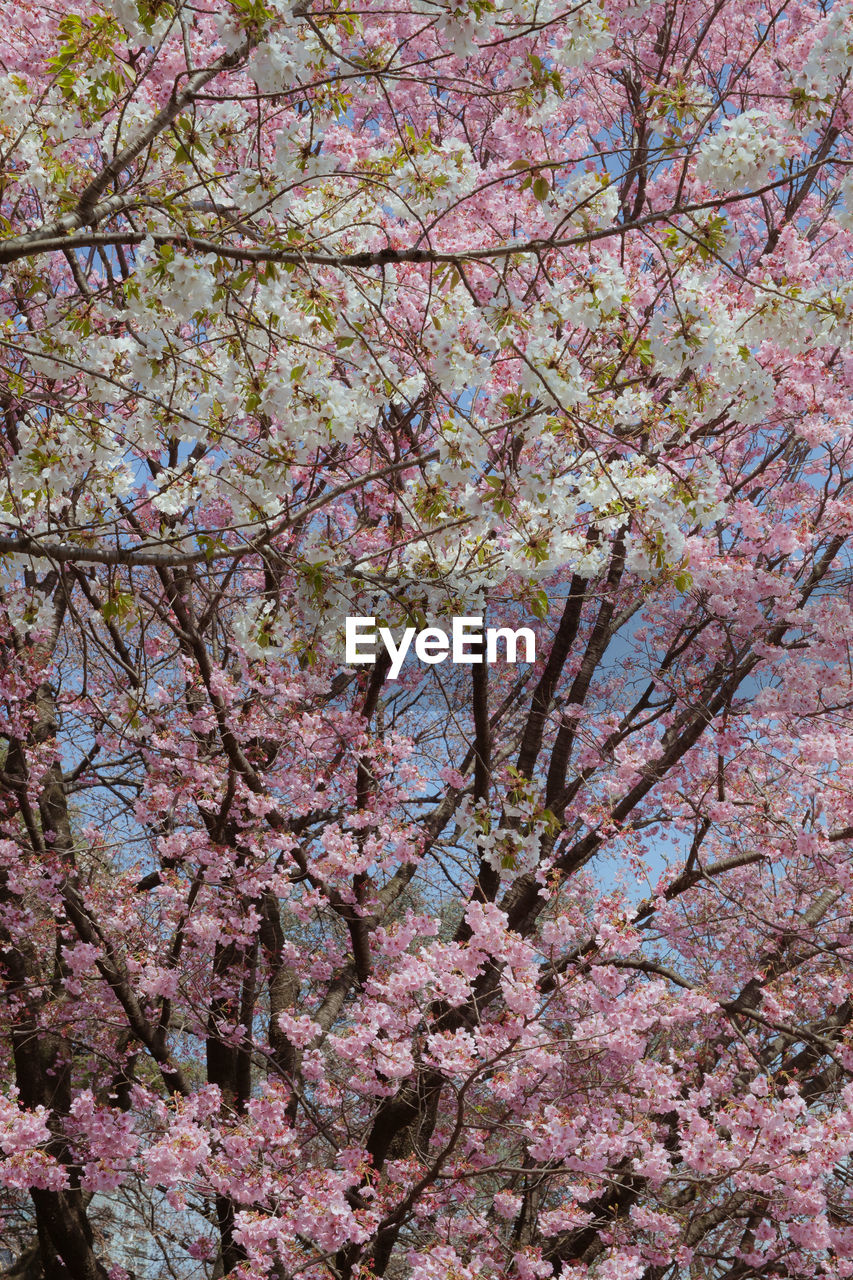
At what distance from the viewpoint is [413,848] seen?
7008 millimetres

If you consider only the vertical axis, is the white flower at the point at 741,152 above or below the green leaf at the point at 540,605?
above

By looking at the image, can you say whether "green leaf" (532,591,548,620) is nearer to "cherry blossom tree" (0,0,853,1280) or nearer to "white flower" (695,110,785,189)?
"cherry blossom tree" (0,0,853,1280)

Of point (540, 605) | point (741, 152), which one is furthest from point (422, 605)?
point (741, 152)

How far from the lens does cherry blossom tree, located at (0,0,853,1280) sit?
3834 millimetres

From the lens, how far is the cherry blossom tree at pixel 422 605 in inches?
151

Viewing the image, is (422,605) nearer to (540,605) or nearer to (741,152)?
(540,605)

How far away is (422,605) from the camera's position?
435 centimetres

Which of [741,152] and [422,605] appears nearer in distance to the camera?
[741,152]

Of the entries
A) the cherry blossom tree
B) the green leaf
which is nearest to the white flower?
the cherry blossom tree

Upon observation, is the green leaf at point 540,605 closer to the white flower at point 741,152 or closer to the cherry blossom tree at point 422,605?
the cherry blossom tree at point 422,605

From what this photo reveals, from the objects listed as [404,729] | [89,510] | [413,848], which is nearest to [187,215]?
[89,510]

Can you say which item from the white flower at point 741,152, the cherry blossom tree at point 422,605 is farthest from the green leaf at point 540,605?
the white flower at point 741,152

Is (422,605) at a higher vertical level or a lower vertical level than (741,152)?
lower

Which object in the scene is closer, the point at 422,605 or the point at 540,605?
the point at 540,605
